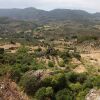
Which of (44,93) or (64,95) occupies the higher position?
(64,95)

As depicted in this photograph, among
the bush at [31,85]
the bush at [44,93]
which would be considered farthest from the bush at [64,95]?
the bush at [31,85]

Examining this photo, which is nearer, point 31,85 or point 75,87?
point 75,87

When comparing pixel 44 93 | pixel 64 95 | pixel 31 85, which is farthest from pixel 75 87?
pixel 31 85

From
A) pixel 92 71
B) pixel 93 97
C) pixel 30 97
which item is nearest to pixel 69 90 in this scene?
pixel 30 97

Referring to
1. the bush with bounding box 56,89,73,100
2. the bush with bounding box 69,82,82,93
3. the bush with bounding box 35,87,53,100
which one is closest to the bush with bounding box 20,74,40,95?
the bush with bounding box 35,87,53,100

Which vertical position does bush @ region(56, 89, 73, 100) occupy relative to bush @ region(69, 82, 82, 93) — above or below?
above

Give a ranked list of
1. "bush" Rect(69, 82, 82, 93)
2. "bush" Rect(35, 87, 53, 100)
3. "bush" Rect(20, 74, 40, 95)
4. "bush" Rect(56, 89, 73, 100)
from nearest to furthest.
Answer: "bush" Rect(56, 89, 73, 100)
"bush" Rect(35, 87, 53, 100)
"bush" Rect(69, 82, 82, 93)
"bush" Rect(20, 74, 40, 95)

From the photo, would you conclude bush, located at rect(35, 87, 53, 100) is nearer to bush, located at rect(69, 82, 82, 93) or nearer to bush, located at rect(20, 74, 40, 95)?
bush, located at rect(20, 74, 40, 95)

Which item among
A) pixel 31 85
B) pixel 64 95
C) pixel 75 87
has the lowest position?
pixel 31 85

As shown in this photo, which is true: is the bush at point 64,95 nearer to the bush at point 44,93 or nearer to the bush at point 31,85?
the bush at point 44,93

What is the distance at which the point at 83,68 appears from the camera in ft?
118

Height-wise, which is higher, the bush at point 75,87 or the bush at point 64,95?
the bush at point 64,95

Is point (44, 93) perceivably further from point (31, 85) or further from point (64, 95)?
point (31, 85)

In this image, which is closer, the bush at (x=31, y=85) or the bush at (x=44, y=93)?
the bush at (x=44, y=93)
